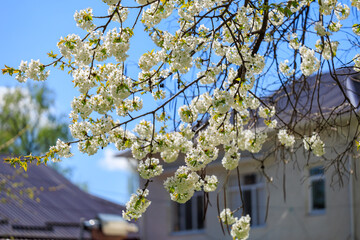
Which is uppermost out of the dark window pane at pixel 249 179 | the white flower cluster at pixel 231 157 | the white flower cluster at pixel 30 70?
the white flower cluster at pixel 30 70

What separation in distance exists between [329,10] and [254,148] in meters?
1.16

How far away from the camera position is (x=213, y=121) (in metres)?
4.29

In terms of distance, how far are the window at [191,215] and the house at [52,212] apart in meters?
1.21

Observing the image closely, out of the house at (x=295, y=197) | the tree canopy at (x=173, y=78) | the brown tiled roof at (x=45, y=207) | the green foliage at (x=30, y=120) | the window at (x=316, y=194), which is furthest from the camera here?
the green foliage at (x=30, y=120)

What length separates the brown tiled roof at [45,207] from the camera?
525 inches

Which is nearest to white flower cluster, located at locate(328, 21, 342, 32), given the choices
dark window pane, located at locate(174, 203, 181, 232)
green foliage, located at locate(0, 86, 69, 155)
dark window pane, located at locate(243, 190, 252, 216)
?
dark window pane, located at locate(243, 190, 252, 216)

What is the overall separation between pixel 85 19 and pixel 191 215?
10.2 metres

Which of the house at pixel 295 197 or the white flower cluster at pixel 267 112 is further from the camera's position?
the house at pixel 295 197

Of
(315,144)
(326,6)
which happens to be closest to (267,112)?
(315,144)

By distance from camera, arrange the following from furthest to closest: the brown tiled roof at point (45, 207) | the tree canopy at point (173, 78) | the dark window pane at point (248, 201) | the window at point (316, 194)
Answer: the brown tiled roof at point (45, 207), the dark window pane at point (248, 201), the window at point (316, 194), the tree canopy at point (173, 78)

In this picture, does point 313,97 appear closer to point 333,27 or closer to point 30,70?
point 333,27

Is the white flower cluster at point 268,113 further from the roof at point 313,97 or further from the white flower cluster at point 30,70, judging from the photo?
the white flower cluster at point 30,70

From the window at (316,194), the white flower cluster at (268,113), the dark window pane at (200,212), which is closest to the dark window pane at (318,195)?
the window at (316,194)

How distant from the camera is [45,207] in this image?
1503cm
